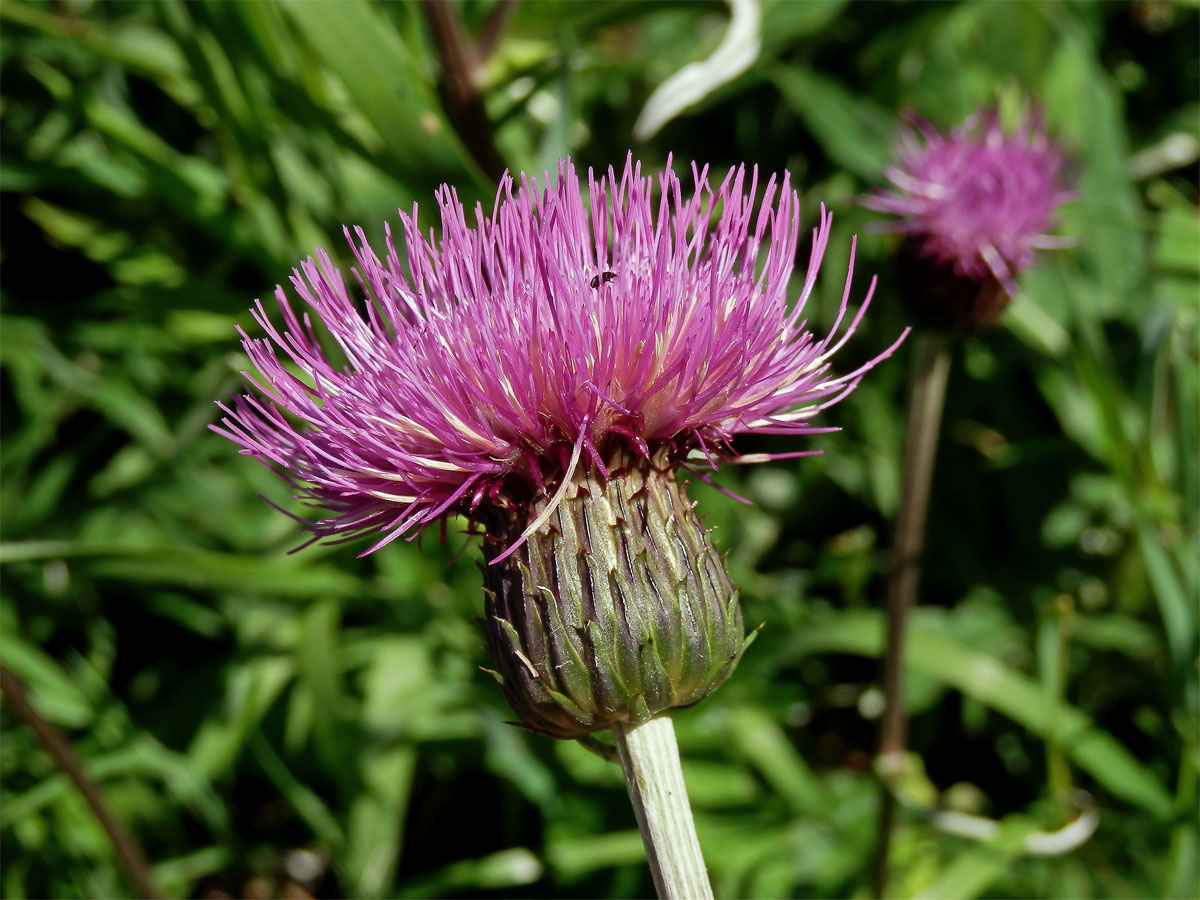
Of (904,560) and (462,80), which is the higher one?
(462,80)

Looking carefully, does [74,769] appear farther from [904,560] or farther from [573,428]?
[904,560]

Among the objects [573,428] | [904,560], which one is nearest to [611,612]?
[573,428]

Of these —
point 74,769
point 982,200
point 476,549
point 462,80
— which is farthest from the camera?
point 476,549

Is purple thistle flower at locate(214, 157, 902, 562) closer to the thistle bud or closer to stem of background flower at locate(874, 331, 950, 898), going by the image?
the thistle bud

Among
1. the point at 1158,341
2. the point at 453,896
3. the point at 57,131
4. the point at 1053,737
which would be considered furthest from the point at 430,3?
the point at 453,896

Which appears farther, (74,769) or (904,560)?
(904,560)

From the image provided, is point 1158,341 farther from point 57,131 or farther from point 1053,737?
point 57,131

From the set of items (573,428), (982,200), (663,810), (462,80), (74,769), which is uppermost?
(462,80)

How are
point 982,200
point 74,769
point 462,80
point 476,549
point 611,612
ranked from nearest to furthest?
1. point 611,612
2. point 74,769
3. point 982,200
4. point 462,80
5. point 476,549
